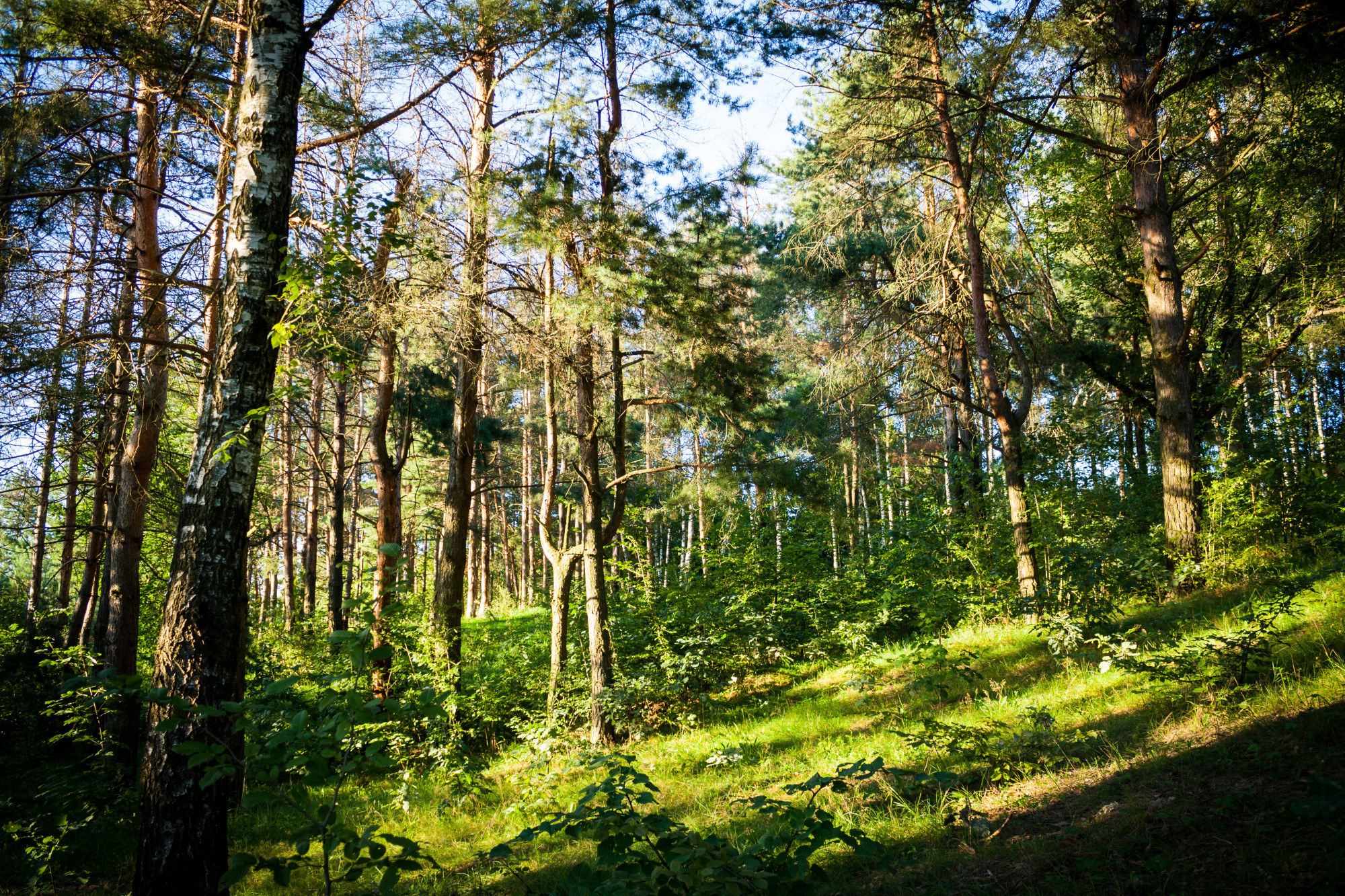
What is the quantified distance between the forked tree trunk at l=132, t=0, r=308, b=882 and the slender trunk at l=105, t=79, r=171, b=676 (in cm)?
431

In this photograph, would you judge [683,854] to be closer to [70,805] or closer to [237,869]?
[237,869]

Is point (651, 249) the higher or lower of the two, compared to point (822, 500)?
higher

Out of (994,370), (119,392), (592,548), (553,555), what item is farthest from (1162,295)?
(119,392)

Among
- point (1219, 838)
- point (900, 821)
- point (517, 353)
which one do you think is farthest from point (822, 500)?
point (1219, 838)

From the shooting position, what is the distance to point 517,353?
8.26 m

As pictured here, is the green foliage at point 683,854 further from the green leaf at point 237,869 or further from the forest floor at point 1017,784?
the green leaf at point 237,869

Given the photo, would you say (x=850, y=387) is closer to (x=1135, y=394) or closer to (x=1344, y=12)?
(x=1135, y=394)

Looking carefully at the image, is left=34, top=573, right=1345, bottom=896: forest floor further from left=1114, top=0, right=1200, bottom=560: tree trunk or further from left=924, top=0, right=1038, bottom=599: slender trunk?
left=1114, top=0, right=1200, bottom=560: tree trunk

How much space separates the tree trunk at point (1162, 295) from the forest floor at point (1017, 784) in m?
1.36

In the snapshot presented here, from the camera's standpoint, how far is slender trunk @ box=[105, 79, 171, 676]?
7234 mm

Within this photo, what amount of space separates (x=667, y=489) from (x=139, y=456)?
8.92 meters

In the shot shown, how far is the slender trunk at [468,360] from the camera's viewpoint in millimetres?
7793

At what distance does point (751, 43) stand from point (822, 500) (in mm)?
5823

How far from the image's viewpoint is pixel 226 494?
12.2 feet
